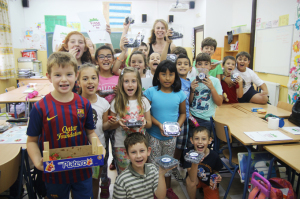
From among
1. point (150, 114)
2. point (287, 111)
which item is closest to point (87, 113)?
point (150, 114)

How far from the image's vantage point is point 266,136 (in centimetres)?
201

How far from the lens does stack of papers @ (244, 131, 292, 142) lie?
1935 mm

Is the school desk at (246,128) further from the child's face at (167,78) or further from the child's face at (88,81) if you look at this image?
the child's face at (88,81)

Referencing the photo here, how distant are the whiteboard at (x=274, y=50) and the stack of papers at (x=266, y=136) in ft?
9.00

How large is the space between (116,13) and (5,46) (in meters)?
3.33

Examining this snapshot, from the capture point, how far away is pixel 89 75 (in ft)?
5.99

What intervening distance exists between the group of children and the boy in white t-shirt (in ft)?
0.96

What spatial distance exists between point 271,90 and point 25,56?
6563 millimetres

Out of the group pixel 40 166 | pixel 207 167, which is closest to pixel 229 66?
pixel 207 167

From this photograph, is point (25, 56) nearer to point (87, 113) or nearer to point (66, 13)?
point (66, 13)

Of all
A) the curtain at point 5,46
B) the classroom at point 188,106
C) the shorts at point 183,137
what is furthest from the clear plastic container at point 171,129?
the curtain at point 5,46

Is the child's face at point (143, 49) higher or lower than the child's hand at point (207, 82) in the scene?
higher

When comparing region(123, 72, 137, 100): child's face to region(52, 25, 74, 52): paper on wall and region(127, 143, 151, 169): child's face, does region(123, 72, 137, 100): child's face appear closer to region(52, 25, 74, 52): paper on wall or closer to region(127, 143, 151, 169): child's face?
region(127, 143, 151, 169): child's face

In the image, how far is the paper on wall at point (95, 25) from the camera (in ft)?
7.75
